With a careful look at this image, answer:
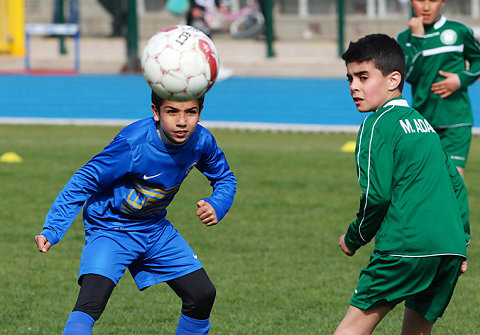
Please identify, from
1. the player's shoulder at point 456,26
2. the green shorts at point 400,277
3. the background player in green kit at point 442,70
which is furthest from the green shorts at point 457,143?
the green shorts at point 400,277

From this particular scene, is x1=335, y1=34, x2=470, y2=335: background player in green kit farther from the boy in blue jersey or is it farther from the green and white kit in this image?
the boy in blue jersey

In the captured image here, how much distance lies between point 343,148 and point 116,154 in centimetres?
837

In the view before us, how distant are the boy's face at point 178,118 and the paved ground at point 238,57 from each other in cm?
1547

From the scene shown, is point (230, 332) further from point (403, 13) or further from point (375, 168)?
point (403, 13)

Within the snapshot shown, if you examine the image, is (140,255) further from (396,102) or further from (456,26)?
(456,26)

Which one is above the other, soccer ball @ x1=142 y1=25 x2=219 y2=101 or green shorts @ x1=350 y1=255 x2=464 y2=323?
soccer ball @ x1=142 y1=25 x2=219 y2=101

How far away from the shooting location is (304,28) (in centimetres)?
1998

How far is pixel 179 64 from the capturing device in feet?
14.7

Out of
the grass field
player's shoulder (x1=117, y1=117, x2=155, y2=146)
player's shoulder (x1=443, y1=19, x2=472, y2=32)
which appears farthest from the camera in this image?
player's shoulder (x1=443, y1=19, x2=472, y2=32)

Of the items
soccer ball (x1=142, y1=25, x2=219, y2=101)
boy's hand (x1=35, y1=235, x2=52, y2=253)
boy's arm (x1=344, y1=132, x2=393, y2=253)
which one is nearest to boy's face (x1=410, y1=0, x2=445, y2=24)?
soccer ball (x1=142, y1=25, x2=219, y2=101)

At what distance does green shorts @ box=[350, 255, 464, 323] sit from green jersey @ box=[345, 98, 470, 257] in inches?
1.3

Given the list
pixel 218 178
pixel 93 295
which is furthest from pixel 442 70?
pixel 93 295

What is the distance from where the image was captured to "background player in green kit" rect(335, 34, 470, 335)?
375 centimetres

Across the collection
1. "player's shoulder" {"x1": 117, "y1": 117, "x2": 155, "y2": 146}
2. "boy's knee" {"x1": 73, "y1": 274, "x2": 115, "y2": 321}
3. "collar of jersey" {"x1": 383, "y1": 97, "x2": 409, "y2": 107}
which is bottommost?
"boy's knee" {"x1": 73, "y1": 274, "x2": 115, "y2": 321}
